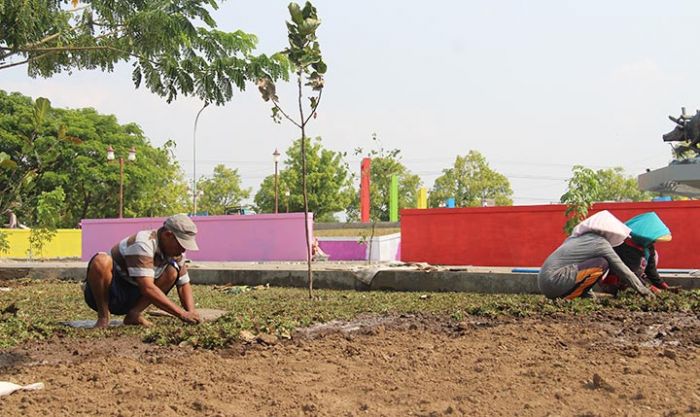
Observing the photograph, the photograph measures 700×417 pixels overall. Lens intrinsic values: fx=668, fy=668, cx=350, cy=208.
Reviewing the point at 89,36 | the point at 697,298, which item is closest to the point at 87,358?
the point at 697,298

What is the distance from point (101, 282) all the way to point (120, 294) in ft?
0.63

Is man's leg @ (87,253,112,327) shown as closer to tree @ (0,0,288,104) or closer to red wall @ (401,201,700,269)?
tree @ (0,0,288,104)

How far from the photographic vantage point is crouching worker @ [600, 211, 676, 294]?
6527mm

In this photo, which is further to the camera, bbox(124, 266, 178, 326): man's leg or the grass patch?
bbox(124, 266, 178, 326): man's leg

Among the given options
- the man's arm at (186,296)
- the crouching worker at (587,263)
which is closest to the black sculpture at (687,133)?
the crouching worker at (587,263)

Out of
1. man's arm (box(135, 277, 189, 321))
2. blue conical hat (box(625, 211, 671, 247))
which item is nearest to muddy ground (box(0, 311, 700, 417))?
man's arm (box(135, 277, 189, 321))

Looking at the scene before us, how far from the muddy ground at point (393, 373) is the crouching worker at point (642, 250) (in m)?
1.40

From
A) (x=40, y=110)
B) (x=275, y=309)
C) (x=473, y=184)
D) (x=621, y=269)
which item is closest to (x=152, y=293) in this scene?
(x=275, y=309)

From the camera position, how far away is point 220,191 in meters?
55.4

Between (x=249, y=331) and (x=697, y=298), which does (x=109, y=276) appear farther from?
(x=697, y=298)

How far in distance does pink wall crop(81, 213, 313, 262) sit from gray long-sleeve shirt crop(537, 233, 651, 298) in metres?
10.4

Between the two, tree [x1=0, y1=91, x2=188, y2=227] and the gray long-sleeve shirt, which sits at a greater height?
tree [x1=0, y1=91, x2=188, y2=227]

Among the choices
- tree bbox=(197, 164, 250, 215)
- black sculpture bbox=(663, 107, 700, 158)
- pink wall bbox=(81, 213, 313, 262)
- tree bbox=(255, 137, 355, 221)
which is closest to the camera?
black sculpture bbox=(663, 107, 700, 158)

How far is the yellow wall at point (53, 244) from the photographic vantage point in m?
27.4
